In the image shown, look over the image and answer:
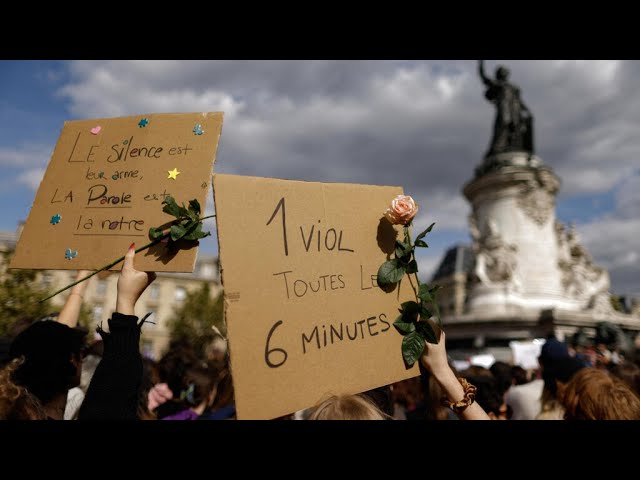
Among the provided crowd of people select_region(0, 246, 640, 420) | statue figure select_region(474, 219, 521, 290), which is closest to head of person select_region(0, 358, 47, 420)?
crowd of people select_region(0, 246, 640, 420)

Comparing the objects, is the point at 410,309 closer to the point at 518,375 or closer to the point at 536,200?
the point at 518,375

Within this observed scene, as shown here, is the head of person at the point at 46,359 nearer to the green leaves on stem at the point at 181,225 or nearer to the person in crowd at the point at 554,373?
the green leaves on stem at the point at 181,225

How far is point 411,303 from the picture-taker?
6.44 ft

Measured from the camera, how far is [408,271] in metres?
1.99

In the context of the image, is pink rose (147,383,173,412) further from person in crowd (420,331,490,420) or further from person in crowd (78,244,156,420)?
person in crowd (420,331,490,420)

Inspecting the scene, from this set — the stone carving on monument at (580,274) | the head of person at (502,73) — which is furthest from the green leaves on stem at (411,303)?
the head of person at (502,73)

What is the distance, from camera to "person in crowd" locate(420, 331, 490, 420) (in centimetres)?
183

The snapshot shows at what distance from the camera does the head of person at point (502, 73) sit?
1836 centimetres

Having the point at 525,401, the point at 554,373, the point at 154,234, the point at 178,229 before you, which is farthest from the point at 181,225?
the point at 525,401

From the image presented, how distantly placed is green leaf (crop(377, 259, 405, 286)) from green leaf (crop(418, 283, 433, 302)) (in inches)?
4.8
